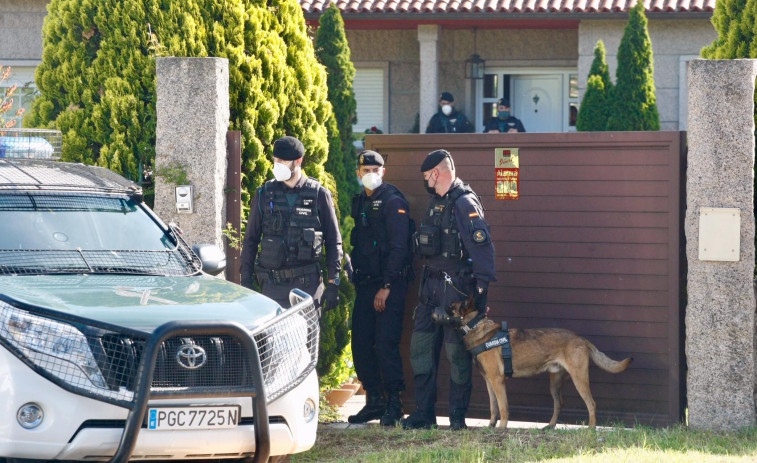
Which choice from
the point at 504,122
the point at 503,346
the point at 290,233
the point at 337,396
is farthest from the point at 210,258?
the point at 504,122

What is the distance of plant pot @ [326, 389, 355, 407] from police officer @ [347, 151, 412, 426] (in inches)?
23.2

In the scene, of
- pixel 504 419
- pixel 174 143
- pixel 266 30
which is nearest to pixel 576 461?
pixel 504 419

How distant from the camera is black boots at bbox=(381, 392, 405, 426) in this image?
8.03m

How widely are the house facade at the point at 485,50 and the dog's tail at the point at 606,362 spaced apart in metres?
9.59

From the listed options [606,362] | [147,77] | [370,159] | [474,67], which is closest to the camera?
[606,362]

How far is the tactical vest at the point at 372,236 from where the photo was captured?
8008 millimetres

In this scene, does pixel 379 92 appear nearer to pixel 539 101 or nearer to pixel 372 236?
pixel 539 101

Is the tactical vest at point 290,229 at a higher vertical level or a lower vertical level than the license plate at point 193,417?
higher

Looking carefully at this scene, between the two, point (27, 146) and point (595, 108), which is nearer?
point (27, 146)

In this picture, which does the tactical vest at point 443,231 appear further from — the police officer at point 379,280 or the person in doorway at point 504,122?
the person in doorway at point 504,122

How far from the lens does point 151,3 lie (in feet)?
27.0

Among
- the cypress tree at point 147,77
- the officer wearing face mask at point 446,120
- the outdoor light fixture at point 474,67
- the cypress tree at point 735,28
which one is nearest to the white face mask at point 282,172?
the cypress tree at point 147,77

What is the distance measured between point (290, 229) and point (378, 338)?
1134mm

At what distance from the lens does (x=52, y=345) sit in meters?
4.79
